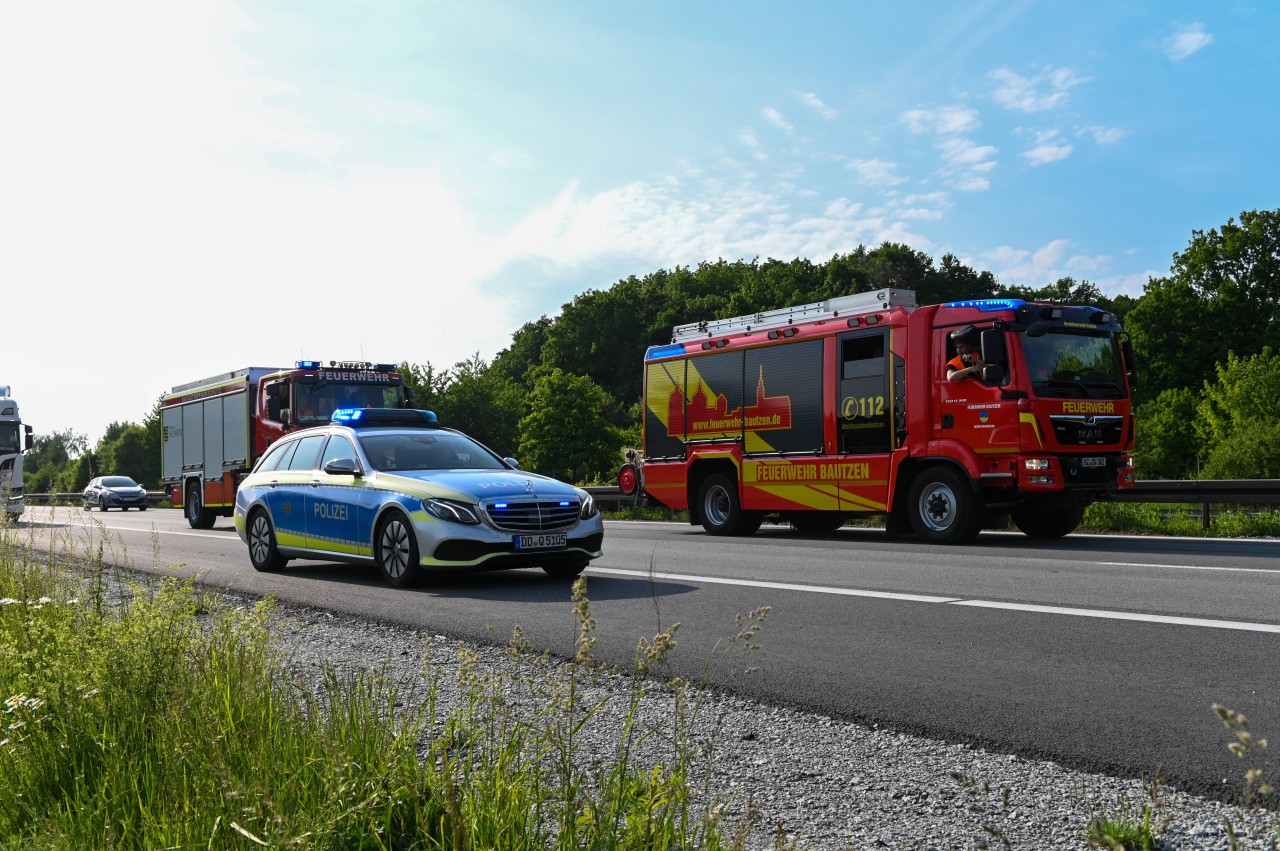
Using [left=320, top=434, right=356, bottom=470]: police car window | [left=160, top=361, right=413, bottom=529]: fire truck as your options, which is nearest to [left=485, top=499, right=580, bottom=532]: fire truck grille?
[left=320, top=434, right=356, bottom=470]: police car window

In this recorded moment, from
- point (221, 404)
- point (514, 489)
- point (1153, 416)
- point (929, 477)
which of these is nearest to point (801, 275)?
point (1153, 416)

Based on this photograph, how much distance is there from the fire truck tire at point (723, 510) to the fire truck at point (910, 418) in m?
0.02

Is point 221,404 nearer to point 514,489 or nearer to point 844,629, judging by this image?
point 514,489

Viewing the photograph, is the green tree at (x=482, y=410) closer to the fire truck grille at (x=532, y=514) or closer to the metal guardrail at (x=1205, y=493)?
the metal guardrail at (x=1205, y=493)

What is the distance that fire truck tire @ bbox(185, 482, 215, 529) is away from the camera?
24.9 meters

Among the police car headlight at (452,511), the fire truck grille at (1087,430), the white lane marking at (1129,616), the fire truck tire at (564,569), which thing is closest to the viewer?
the white lane marking at (1129,616)

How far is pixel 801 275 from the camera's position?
7962 centimetres

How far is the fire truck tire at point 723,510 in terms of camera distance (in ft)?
57.9

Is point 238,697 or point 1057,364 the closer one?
point 238,697

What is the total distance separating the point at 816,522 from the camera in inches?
730

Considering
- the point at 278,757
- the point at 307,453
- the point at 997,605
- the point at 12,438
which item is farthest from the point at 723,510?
the point at 12,438

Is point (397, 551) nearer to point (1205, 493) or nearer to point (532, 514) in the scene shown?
point (532, 514)

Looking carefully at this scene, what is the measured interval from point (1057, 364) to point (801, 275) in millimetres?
66242

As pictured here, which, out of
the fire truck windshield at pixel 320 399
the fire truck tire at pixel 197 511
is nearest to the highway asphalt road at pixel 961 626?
the fire truck windshield at pixel 320 399
